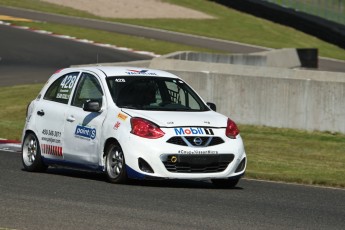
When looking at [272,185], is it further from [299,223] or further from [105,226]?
[105,226]

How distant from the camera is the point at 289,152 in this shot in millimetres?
19500

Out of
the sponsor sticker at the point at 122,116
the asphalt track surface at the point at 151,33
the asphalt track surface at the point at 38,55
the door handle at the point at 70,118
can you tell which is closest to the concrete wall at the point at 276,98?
the door handle at the point at 70,118

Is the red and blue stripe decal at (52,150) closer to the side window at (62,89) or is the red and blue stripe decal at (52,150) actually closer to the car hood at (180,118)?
the side window at (62,89)

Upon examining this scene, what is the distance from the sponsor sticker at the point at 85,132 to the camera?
14047mm

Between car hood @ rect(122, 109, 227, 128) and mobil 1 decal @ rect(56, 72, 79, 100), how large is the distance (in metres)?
1.36

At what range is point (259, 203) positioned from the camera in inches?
481

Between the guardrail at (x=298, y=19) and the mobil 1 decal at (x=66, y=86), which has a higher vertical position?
the mobil 1 decal at (x=66, y=86)

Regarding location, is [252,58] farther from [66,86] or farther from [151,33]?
[66,86]

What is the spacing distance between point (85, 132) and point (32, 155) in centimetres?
140

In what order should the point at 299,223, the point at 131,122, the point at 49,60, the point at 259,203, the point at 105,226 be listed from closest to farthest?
the point at 105,226 → the point at 299,223 → the point at 259,203 → the point at 131,122 → the point at 49,60

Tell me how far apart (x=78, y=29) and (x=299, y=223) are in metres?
35.7

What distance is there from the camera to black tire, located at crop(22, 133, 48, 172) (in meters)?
15.2

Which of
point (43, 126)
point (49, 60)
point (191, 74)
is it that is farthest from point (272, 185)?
point (49, 60)

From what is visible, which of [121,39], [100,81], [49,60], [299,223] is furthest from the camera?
[121,39]
